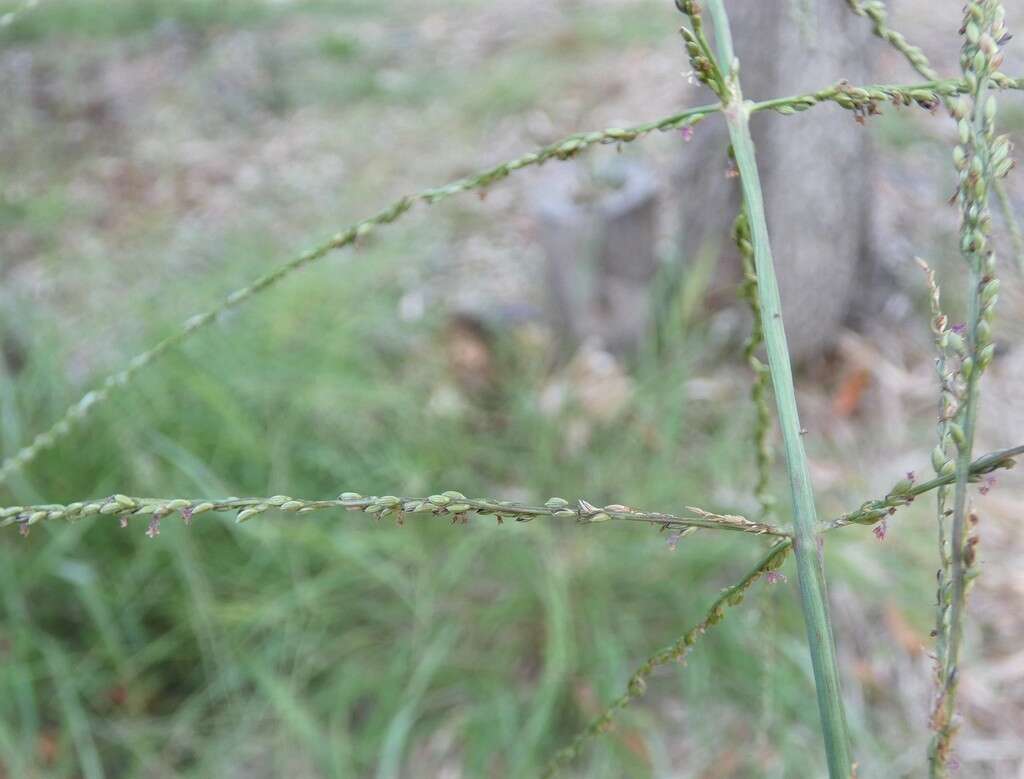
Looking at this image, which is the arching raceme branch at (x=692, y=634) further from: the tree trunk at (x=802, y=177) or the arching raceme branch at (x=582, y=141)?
the tree trunk at (x=802, y=177)

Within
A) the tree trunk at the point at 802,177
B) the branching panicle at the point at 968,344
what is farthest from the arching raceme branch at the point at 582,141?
the tree trunk at the point at 802,177

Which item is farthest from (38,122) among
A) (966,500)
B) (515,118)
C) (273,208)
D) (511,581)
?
(966,500)

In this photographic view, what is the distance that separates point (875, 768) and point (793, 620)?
0.30 m

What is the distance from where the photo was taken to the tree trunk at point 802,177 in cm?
218

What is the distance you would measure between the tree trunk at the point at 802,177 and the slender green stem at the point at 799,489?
1860mm

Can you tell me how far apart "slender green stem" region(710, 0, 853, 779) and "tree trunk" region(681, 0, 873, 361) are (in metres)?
1.86

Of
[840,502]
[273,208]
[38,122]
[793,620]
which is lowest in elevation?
[793,620]

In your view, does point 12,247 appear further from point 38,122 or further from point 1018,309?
point 1018,309

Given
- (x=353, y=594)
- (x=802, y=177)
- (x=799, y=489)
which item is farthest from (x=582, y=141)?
(x=802, y=177)

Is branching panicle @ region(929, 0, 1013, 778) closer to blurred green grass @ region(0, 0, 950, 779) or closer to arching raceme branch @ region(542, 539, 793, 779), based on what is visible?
arching raceme branch @ region(542, 539, 793, 779)

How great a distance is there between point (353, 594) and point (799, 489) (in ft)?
5.51

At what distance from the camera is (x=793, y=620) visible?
6.05 feet

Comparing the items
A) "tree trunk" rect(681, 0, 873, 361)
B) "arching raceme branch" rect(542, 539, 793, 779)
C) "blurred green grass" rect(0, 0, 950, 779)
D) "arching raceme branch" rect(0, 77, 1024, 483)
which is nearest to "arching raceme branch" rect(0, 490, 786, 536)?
"arching raceme branch" rect(542, 539, 793, 779)

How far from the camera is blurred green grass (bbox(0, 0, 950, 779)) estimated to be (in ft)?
5.81
